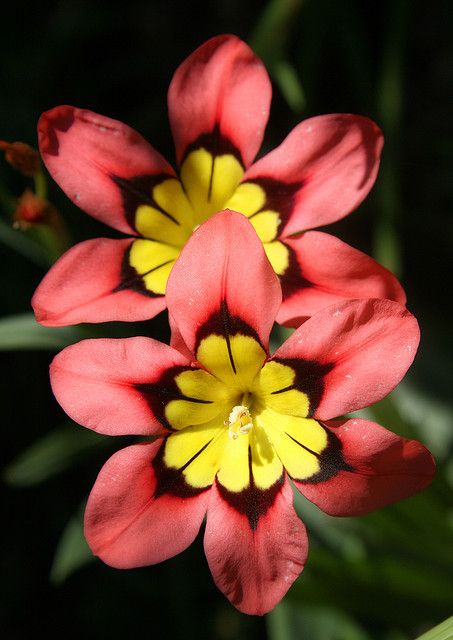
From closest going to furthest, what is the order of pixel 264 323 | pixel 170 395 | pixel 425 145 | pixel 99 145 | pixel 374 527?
pixel 264 323, pixel 170 395, pixel 99 145, pixel 374 527, pixel 425 145

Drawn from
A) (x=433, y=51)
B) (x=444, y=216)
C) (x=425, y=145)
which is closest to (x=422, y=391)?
(x=444, y=216)

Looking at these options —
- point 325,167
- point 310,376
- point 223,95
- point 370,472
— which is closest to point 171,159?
point 223,95

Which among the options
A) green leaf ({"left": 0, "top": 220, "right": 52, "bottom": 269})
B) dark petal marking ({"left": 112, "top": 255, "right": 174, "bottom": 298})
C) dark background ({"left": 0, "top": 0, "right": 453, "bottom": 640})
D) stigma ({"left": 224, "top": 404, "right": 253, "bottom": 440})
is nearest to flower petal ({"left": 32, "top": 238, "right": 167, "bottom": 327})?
dark petal marking ({"left": 112, "top": 255, "right": 174, "bottom": 298})

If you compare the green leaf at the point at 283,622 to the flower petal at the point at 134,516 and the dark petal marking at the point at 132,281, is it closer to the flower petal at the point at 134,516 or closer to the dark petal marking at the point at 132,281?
the flower petal at the point at 134,516

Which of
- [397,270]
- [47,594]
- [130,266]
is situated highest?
[130,266]

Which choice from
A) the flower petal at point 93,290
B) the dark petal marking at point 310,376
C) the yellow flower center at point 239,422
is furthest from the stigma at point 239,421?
the flower petal at point 93,290

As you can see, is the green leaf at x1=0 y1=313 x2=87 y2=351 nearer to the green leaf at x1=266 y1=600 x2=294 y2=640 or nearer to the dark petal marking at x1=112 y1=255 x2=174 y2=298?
the dark petal marking at x1=112 y1=255 x2=174 y2=298

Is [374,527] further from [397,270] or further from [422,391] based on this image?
[397,270]

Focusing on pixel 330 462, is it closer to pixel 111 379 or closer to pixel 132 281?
pixel 111 379
